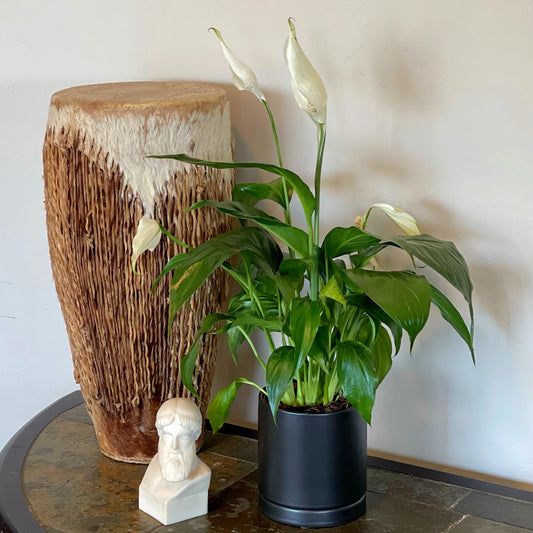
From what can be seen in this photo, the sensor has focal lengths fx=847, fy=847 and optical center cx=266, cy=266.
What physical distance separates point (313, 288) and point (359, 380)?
0.15 m

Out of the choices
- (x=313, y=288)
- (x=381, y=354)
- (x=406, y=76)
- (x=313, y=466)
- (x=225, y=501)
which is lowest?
(x=225, y=501)

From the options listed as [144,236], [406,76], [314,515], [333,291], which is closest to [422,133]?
[406,76]

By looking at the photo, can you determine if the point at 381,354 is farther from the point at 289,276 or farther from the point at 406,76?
the point at 406,76

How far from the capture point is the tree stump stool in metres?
1.29

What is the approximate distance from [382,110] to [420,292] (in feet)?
1.36

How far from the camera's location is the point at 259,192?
134 centimetres

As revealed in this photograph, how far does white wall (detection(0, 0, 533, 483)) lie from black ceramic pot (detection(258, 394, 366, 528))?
0.25 meters

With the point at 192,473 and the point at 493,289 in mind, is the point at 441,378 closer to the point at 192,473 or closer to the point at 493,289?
the point at 493,289

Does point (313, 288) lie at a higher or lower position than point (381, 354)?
higher

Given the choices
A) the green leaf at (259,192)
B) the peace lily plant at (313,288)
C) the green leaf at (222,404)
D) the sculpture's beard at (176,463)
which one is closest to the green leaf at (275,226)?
the peace lily plant at (313,288)

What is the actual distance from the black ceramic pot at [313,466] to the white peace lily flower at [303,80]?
0.43 m

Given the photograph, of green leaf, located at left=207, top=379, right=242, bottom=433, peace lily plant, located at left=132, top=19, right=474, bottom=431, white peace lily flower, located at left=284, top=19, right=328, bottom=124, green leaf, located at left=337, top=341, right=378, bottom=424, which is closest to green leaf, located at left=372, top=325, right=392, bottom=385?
peace lily plant, located at left=132, top=19, right=474, bottom=431

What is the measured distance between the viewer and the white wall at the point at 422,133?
1.30m

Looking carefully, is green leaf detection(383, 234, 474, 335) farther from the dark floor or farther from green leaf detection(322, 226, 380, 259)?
the dark floor
